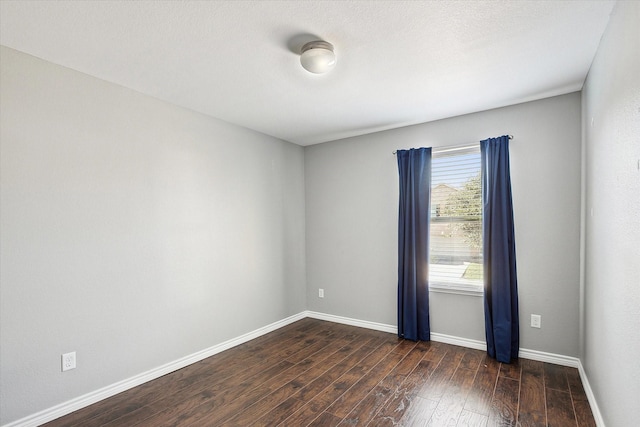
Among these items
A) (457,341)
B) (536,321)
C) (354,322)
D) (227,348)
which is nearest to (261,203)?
(227,348)

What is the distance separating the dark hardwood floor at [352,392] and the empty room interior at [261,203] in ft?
0.07

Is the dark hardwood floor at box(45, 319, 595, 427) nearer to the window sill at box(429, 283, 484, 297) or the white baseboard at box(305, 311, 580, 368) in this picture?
the white baseboard at box(305, 311, 580, 368)

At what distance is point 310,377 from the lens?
2.92 metres

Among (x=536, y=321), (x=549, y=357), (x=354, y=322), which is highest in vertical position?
(x=536, y=321)

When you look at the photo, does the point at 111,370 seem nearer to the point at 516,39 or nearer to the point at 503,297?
the point at 503,297

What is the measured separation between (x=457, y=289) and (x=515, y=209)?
40.9 inches

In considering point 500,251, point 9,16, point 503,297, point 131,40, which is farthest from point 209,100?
point 503,297

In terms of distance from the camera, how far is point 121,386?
2.70 meters

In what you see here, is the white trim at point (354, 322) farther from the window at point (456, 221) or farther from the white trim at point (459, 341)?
the window at point (456, 221)

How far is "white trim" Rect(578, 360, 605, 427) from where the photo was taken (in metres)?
2.12

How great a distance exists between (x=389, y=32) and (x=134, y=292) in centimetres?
285

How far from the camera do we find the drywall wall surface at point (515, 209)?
10.0 feet

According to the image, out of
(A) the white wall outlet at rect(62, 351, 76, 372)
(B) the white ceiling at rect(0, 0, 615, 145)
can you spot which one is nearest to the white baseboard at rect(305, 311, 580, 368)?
(B) the white ceiling at rect(0, 0, 615, 145)

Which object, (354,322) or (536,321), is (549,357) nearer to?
(536,321)
